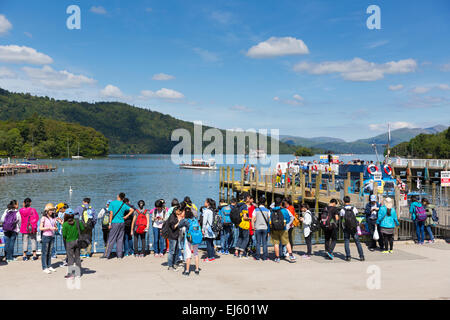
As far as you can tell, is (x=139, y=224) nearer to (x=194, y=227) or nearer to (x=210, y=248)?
(x=210, y=248)

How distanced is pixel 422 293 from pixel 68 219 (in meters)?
7.96

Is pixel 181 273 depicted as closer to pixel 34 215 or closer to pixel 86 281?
pixel 86 281

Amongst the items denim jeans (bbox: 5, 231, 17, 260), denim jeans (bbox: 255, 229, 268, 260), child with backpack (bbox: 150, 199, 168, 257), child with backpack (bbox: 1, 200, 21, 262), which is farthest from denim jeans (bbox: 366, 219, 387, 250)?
denim jeans (bbox: 5, 231, 17, 260)

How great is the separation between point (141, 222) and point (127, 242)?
0.78 meters

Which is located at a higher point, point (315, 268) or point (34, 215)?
point (34, 215)

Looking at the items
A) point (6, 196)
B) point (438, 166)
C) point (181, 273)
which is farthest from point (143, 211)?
point (438, 166)

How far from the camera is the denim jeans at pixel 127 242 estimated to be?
11.1 m

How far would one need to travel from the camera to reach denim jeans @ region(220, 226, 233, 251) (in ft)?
37.7

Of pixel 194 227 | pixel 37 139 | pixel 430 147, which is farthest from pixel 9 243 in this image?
pixel 37 139

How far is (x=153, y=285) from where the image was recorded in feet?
27.1

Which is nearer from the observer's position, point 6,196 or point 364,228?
point 364,228

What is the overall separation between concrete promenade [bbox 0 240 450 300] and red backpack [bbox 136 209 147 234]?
859 millimetres

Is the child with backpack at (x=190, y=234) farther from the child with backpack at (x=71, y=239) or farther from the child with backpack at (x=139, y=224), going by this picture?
the child with backpack at (x=71, y=239)
